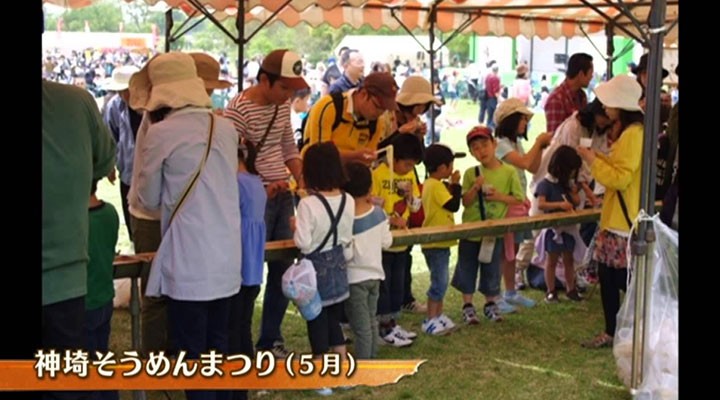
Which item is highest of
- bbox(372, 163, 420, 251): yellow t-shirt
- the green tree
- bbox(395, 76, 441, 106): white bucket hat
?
the green tree

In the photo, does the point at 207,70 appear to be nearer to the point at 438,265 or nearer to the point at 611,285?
the point at 438,265

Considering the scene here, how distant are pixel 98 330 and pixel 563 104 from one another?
15.4 ft

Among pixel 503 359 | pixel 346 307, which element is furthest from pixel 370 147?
pixel 503 359

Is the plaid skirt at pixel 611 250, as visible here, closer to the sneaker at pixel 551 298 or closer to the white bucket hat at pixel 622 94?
the white bucket hat at pixel 622 94

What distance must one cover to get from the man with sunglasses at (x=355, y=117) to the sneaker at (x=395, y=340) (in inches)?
43.5

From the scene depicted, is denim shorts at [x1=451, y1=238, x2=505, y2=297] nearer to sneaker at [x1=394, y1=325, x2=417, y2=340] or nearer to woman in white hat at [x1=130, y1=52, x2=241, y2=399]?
sneaker at [x1=394, y1=325, x2=417, y2=340]

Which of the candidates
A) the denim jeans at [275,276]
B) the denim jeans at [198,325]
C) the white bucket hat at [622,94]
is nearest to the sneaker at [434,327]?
the denim jeans at [275,276]

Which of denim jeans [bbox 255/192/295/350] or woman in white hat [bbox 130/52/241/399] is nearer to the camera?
woman in white hat [bbox 130/52/241/399]

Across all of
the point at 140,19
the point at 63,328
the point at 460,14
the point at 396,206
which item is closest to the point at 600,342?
the point at 396,206

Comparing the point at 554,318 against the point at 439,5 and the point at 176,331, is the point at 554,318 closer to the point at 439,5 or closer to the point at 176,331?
the point at 176,331

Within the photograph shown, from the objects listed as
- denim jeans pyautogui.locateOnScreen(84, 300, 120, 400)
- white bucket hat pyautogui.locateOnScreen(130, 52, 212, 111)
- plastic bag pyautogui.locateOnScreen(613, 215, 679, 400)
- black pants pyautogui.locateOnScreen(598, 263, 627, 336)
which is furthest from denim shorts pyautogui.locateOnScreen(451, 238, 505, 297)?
denim jeans pyautogui.locateOnScreen(84, 300, 120, 400)

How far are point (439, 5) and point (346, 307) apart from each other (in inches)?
222

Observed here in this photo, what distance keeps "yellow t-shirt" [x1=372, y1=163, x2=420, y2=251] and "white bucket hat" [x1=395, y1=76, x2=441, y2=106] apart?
0.72 meters

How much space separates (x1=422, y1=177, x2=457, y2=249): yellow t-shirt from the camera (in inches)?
221
